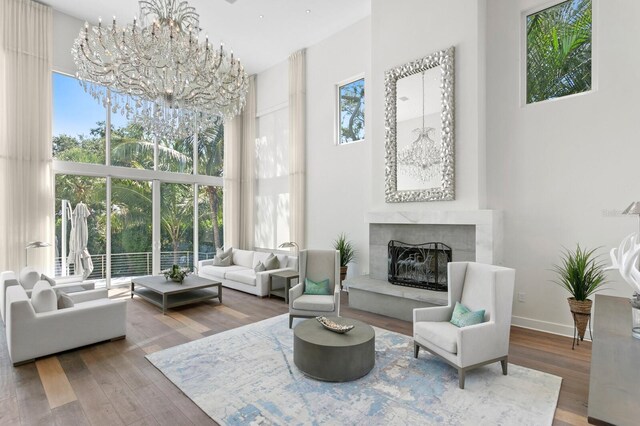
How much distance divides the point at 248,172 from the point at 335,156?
3048 millimetres

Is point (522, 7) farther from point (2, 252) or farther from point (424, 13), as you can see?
point (2, 252)

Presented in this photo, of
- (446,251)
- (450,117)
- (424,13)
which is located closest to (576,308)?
(446,251)

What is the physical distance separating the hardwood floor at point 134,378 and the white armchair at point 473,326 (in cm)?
65

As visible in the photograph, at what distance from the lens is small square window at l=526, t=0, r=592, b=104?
4.15 metres

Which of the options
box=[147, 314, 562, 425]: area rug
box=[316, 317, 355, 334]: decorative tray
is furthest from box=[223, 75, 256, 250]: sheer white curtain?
box=[316, 317, 355, 334]: decorative tray

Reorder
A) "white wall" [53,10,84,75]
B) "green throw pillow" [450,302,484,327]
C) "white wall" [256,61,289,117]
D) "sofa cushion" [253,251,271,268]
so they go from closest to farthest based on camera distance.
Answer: "green throw pillow" [450,302,484,327] → "white wall" [53,10,84,75] → "sofa cushion" [253,251,271,268] → "white wall" [256,61,289,117]

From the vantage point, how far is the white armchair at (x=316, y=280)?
14.4ft

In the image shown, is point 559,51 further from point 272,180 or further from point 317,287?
point 272,180

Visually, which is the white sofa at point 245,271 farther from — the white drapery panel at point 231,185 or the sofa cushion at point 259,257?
the white drapery panel at point 231,185

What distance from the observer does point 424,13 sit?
517cm

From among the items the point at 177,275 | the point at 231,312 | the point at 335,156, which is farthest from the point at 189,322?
the point at 335,156

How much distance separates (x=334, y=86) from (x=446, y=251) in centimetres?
423

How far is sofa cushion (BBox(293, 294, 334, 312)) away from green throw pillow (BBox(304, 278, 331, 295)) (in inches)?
7.8

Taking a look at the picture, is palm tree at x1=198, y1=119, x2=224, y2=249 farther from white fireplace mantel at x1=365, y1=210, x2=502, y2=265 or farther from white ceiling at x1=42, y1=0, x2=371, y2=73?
white fireplace mantel at x1=365, y1=210, x2=502, y2=265
